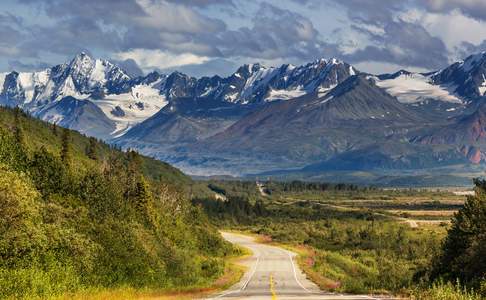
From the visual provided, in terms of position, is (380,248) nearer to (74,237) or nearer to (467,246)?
(467,246)

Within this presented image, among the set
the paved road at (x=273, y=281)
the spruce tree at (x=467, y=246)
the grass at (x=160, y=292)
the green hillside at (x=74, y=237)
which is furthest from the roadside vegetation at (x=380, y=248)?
the green hillside at (x=74, y=237)

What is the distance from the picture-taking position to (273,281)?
60781 millimetres

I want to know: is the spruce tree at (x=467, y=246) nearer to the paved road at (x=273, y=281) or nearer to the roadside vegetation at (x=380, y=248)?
the roadside vegetation at (x=380, y=248)

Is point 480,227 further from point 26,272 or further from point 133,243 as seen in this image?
point 26,272

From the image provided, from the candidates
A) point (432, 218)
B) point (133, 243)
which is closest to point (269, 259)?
point (133, 243)

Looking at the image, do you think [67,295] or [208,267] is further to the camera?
[208,267]

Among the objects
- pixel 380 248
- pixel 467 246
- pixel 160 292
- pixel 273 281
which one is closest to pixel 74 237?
pixel 160 292

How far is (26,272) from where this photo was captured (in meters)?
35.8

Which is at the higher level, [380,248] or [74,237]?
[74,237]

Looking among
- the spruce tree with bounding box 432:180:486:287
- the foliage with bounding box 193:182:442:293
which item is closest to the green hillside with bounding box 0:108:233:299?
the foliage with bounding box 193:182:442:293

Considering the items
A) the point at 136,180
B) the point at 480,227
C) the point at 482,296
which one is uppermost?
the point at 136,180

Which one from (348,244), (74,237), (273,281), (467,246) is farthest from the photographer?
(348,244)

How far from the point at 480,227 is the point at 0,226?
28.0 m

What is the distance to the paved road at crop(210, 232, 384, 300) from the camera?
145ft
